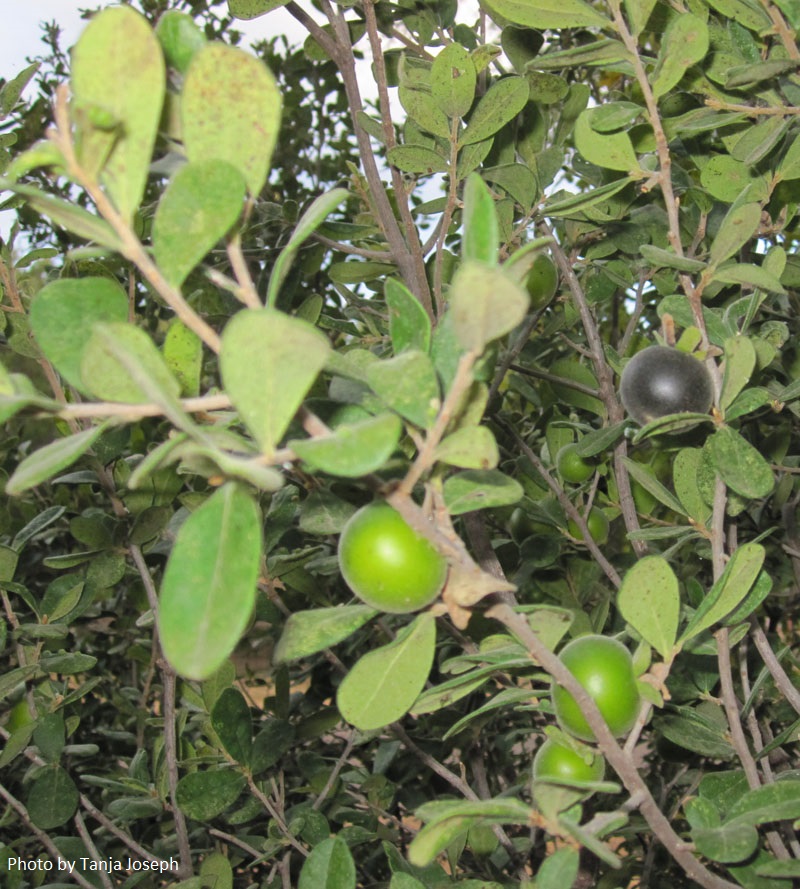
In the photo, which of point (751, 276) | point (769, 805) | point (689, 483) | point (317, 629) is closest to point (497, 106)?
point (751, 276)

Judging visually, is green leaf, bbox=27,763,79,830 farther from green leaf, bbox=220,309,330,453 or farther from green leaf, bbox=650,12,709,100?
green leaf, bbox=650,12,709,100


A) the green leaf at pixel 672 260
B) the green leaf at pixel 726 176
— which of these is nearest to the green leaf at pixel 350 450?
the green leaf at pixel 672 260

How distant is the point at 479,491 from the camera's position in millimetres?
716

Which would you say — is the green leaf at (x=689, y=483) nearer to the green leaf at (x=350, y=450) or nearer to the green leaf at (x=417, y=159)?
the green leaf at (x=417, y=159)

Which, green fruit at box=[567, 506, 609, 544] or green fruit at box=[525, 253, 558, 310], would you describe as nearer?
green fruit at box=[525, 253, 558, 310]

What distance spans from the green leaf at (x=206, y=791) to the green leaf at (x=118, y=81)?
112 cm

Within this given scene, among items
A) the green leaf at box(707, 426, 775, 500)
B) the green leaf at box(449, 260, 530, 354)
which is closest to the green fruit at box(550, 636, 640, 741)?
the green leaf at box(707, 426, 775, 500)

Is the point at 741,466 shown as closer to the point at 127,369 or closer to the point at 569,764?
the point at 569,764

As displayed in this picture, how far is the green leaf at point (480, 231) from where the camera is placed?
24.0 inches

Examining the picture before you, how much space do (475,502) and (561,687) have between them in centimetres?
20

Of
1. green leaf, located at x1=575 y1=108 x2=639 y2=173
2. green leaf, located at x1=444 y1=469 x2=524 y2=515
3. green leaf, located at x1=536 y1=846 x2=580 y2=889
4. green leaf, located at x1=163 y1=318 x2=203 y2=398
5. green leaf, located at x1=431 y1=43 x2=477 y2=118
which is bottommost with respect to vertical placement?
green leaf, located at x1=536 y1=846 x2=580 y2=889

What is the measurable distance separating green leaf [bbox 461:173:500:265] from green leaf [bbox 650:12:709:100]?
49 cm

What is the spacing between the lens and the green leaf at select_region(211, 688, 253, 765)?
4.77 ft

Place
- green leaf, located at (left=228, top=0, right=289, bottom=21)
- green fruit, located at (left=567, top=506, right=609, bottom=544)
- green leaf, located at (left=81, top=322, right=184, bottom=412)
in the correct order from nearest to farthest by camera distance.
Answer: green leaf, located at (left=81, top=322, right=184, bottom=412)
green leaf, located at (left=228, top=0, right=289, bottom=21)
green fruit, located at (left=567, top=506, right=609, bottom=544)
